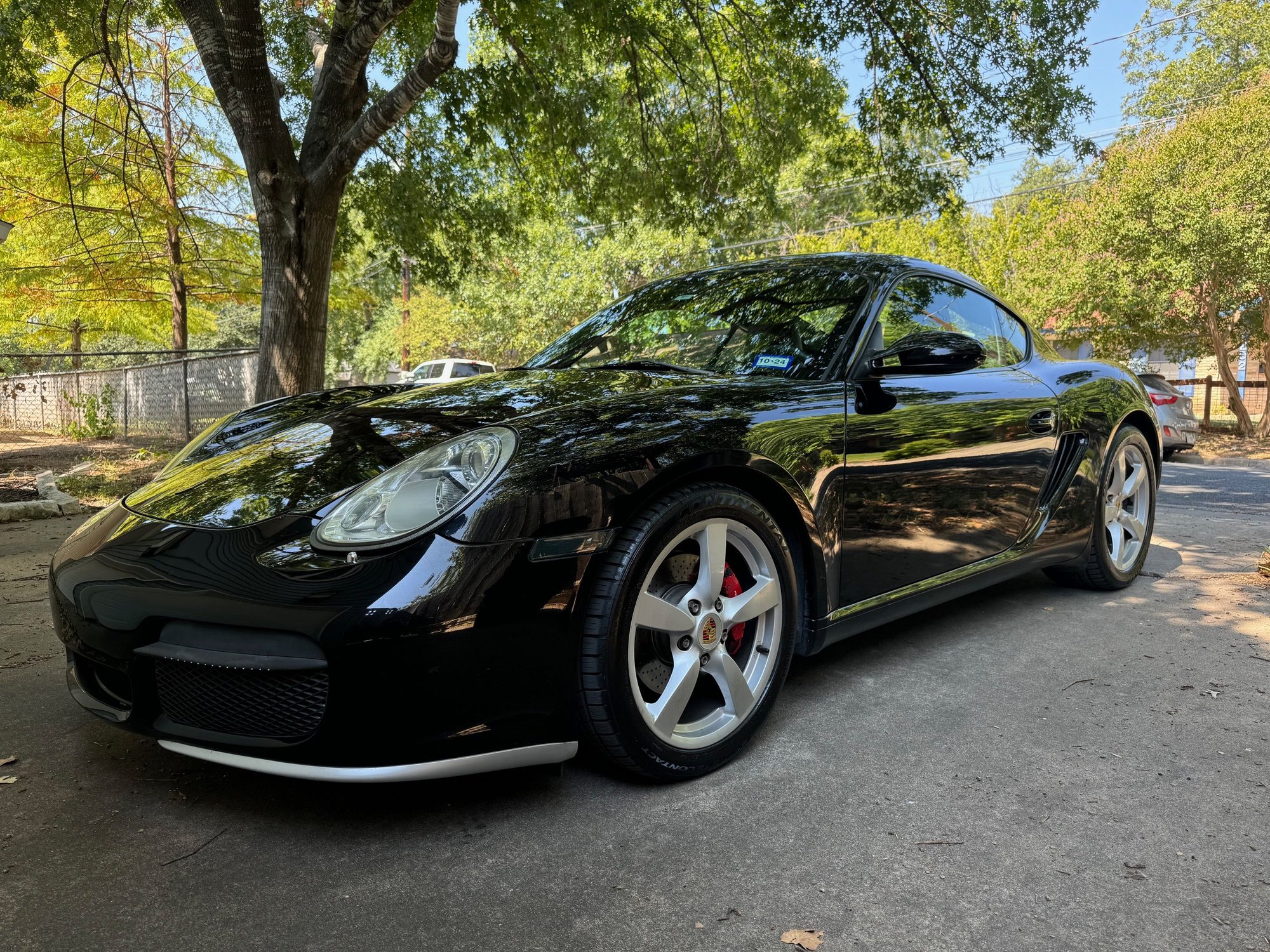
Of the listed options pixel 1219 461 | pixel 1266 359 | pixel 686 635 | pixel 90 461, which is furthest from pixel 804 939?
pixel 1266 359

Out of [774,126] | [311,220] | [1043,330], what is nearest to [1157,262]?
[1043,330]

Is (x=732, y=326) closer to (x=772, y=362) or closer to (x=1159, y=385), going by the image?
(x=772, y=362)

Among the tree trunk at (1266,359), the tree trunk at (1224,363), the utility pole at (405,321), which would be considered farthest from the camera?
the utility pole at (405,321)

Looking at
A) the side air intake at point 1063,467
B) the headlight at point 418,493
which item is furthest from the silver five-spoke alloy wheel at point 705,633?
the side air intake at point 1063,467

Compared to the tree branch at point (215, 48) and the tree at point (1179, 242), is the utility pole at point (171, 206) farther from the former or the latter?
the tree at point (1179, 242)

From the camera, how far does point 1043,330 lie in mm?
21875

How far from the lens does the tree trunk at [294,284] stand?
677 centimetres

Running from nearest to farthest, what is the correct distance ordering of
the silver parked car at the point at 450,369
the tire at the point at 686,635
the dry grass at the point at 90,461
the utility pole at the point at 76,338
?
the tire at the point at 686,635
the dry grass at the point at 90,461
the silver parked car at the point at 450,369
the utility pole at the point at 76,338

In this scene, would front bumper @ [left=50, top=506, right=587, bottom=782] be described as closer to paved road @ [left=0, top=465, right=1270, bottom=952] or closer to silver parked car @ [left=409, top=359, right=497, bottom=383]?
paved road @ [left=0, top=465, right=1270, bottom=952]

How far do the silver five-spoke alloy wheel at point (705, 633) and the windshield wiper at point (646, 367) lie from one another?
0.63 m

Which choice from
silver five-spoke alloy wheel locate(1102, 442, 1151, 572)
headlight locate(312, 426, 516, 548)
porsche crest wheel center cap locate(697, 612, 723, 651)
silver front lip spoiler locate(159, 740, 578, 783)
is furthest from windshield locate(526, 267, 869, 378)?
silver five-spoke alloy wheel locate(1102, 442, 1151, 572)

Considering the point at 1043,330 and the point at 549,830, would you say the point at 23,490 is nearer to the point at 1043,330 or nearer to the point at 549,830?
the point at 549,830

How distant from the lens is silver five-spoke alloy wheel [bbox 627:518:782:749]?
2145 millimetres

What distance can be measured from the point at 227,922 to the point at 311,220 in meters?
6.18
